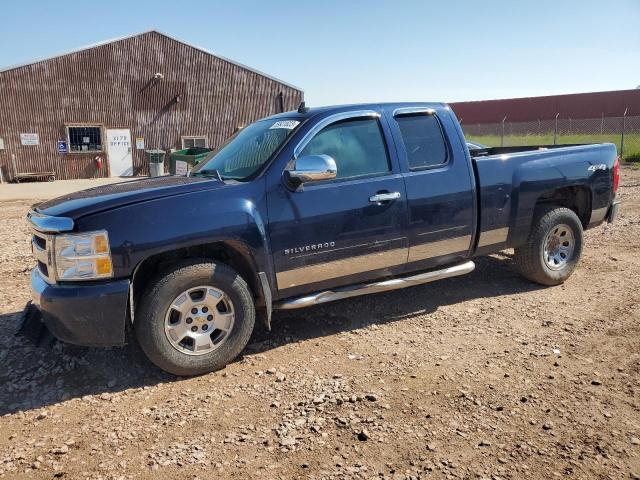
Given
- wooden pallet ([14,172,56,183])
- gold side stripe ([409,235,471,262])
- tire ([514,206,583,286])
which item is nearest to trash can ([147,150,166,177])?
wooden pallet ([14,172,56,183])

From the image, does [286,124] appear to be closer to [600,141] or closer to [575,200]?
[575,200]

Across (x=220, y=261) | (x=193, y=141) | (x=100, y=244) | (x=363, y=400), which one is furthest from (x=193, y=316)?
(x=193, y=141)

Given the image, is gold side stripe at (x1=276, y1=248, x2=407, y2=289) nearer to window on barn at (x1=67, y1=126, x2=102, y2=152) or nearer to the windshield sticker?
the windshield sticker

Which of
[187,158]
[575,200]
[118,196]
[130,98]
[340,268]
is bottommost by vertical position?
[340,268]

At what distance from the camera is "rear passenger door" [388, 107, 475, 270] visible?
4.28 metres

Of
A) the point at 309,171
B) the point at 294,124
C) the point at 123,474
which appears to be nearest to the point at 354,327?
the point at 309,171

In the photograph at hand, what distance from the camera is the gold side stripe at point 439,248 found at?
14.3ft

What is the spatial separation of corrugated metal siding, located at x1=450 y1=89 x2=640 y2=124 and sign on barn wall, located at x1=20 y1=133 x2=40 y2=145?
1429 inches

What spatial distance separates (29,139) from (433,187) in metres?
22.6

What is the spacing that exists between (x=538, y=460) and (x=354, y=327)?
204 cm

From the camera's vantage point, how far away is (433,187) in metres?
4.33

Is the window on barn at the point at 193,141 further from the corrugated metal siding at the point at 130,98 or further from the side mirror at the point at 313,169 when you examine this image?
the side mirror at the point at 313,169

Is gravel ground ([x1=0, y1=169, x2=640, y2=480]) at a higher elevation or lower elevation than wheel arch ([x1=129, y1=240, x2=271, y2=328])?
lower

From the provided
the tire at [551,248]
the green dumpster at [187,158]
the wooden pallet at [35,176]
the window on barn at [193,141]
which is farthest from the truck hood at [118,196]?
the window on barn at [193,141]
